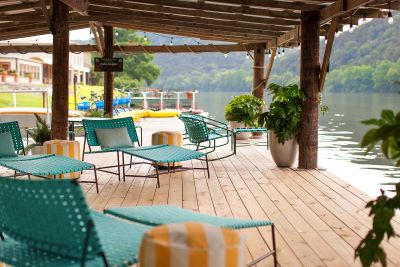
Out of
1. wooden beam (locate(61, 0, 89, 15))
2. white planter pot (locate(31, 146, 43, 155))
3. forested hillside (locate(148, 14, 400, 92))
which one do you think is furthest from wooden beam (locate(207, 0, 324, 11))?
forested hillside (locate(148, 14, 400, 92))

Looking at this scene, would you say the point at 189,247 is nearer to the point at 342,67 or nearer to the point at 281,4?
the point at 281,4

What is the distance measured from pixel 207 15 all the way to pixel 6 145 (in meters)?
3.92

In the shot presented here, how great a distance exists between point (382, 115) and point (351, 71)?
2836 centimetres

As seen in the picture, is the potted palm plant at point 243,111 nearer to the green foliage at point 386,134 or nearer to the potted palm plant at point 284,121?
the potted palm plant at point 284,121

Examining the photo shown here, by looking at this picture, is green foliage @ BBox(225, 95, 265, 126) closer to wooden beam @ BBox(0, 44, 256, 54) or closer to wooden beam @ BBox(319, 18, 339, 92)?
wooden beam @ BBox(0, 44, 256, 54)

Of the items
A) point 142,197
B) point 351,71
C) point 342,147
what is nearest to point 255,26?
point 142,197

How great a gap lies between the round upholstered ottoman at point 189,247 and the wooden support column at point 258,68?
36.7 feet

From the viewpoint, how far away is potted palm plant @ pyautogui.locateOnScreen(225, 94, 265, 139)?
1242 centimetres

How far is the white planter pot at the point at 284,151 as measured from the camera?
8.16m

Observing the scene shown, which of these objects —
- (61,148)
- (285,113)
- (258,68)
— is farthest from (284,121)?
(258,68)

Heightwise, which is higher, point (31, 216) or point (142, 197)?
Answer: point (31, 216)

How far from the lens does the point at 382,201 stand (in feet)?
6.78

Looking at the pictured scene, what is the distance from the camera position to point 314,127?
7.99 meters

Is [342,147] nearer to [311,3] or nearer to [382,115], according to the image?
[311,3]
